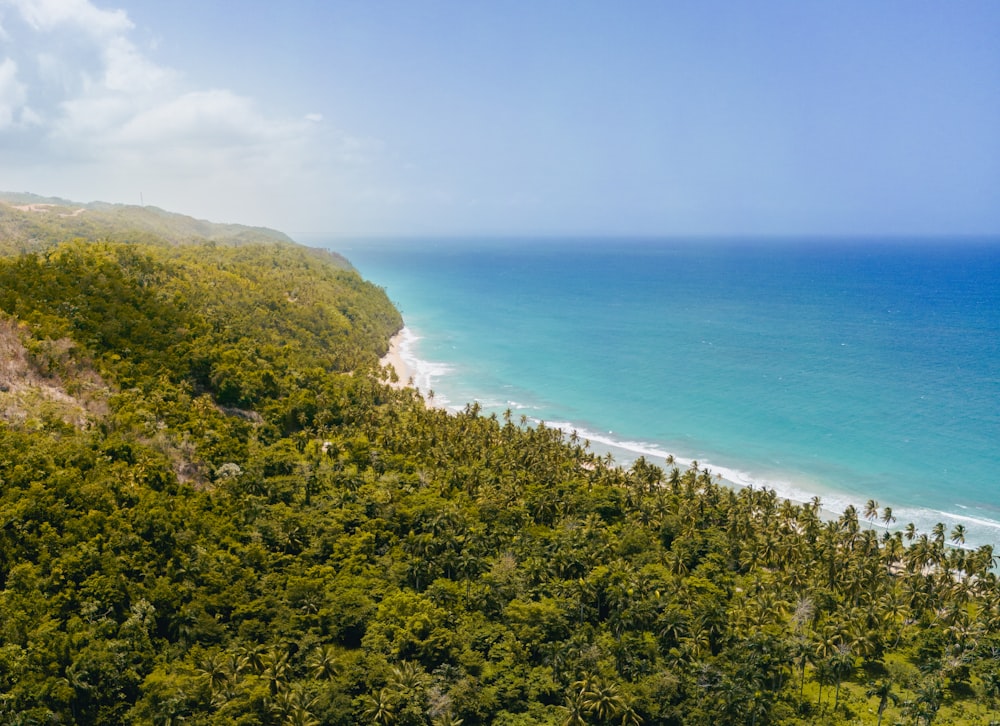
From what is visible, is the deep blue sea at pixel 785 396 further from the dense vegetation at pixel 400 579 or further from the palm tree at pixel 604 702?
the palm tree at pixel 604 702

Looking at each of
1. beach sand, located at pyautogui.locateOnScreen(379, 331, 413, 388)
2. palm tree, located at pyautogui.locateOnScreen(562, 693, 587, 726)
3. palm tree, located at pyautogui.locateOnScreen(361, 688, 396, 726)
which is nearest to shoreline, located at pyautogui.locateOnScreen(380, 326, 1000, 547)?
beach sand, located at pyautogui.locateOnScreen(379, 331, 413, 388)

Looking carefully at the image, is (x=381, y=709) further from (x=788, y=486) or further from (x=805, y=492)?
(x=788, y=486)

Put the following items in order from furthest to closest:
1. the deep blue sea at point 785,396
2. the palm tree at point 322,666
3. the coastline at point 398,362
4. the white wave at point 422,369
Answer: the coastline at point 398,362, the white wave at point 422,369, the deep blue sea at point 785,396, the palm tree at point 322,666

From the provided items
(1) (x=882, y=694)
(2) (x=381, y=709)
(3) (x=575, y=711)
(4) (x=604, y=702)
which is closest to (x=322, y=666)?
(2) (x=381, y=709)

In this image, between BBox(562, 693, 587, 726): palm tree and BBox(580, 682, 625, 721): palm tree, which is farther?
BBox(580, 682, 625, 721): palm tree

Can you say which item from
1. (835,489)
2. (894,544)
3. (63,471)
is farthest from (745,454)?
(63,471)

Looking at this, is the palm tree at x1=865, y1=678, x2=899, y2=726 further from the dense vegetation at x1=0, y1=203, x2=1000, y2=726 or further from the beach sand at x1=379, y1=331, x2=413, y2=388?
the beach sand at x1=379, y1=331, x2=413, y2=388

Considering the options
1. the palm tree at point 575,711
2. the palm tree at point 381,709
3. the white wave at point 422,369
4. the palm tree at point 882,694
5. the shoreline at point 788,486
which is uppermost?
the white wave at point 422,369

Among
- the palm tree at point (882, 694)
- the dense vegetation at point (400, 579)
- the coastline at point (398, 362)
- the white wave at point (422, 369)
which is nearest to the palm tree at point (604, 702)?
the dense vegetation at point (400, 579)

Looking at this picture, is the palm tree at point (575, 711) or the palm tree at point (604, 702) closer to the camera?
the palm tree at point (575, 711)
